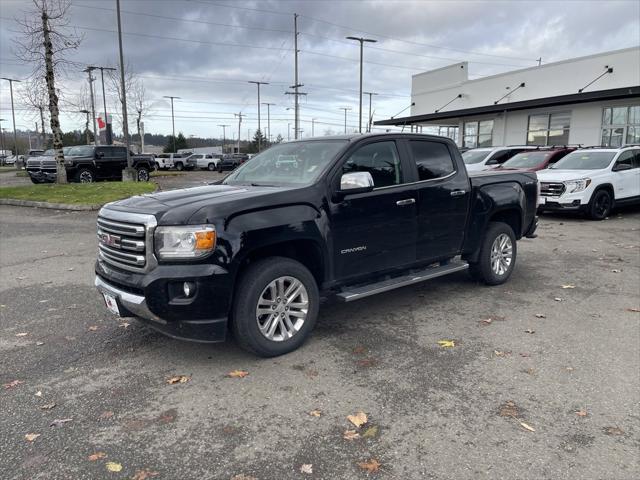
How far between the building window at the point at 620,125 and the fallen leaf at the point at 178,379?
24605 mm

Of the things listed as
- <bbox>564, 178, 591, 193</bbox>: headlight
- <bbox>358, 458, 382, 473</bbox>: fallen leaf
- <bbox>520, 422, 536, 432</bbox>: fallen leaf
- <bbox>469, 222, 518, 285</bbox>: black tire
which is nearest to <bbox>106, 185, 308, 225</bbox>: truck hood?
<bbox>358, 458, 382, 473</bbox>: fallen leaf

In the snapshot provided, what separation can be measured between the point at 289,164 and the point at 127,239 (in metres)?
1.83

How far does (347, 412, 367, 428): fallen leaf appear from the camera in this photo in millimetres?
3303

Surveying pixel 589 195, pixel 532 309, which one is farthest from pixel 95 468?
pixel 589 195

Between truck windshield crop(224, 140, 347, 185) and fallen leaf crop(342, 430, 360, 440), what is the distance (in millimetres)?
2269

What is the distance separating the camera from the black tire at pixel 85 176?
23.1 metres

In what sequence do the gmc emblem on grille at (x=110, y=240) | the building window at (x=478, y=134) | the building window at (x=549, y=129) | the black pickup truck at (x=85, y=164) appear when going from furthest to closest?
the building window at (x=478, y=134) < the building window at (x=549, y=129) < the black pickup truck at (x=85, y=164) < the gmc emblem on grille at (x=110, y=240)

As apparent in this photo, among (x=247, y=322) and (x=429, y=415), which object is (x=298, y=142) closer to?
(x=247, y=322)

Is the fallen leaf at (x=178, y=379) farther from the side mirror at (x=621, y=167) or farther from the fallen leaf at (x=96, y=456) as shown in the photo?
the side mirror at (x=621, y=167)

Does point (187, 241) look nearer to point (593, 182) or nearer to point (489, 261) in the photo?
point (489, 261)

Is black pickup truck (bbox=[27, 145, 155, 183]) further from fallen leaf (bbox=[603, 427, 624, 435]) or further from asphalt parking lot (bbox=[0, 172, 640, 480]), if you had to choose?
fallen leaf (bbox=[603, 427, 624, 435])

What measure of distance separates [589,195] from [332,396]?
36.5 feet

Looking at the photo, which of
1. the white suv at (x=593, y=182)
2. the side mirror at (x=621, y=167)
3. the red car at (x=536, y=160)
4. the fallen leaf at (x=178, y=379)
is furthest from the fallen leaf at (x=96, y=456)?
the red car at (x=536, y=160)

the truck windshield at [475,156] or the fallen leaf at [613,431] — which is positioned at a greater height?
the truck windshield at [475,156]
